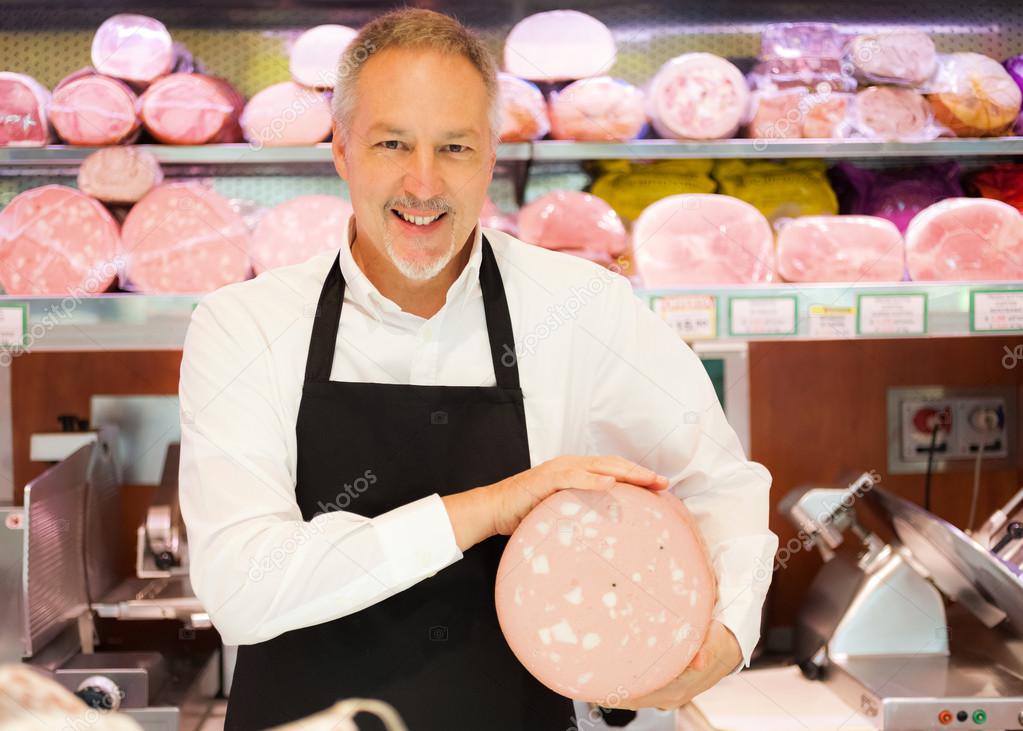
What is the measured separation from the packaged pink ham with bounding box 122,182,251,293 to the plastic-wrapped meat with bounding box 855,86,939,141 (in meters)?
1.43

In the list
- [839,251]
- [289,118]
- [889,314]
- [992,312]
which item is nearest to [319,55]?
[289,118]

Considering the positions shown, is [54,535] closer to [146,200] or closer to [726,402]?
[146,200]

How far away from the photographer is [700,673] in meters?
1.35

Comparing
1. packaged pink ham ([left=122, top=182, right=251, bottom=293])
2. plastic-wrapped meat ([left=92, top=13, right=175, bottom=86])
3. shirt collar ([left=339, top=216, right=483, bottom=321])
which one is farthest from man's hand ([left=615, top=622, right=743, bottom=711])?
plastic-wrapped meat ([left=92, top=13, right=175, bottom=86])

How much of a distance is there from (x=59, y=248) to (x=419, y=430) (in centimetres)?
108

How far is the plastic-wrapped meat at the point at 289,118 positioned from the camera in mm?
2139

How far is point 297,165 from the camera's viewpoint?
2553 millimetres

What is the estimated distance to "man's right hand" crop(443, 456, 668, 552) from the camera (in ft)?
4.22

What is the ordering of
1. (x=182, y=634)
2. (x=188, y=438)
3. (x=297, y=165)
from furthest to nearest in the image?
(x=297, y=165)
(x=182, y=634)
(x=188, y=438)

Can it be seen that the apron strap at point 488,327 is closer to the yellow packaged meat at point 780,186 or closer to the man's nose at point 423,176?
the man's nose at point 423,176

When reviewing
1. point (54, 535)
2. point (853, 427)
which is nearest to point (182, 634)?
point (54, 535)

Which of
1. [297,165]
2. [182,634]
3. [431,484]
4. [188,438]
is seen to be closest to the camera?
[188,438]

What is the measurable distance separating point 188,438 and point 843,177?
1772 mm

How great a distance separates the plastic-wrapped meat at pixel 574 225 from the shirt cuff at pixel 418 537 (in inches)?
40.1
